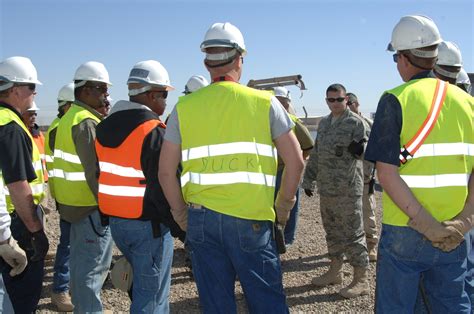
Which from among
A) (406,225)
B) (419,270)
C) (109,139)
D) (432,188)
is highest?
(109,139)

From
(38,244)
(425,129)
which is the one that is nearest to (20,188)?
(38,244)

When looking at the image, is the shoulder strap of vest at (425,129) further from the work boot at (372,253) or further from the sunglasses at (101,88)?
the work boot at (372,253)

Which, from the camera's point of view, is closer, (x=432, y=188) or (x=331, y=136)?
(x=432, y=188)

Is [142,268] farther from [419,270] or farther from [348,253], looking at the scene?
[348,253]

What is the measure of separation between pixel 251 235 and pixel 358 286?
107 inches

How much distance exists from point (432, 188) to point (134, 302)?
6.76 ft

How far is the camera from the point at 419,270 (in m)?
2.56

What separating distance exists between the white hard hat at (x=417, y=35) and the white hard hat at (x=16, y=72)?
8.34ft

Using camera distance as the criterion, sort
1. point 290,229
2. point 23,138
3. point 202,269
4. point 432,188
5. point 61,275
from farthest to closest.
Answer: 1. point 290,229
2. point 61,275
3. point 23,138
4. point 202,269
5. point 432,188

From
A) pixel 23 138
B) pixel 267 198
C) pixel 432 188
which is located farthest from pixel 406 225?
pixel 23 138

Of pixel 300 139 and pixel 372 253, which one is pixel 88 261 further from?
pixel 372 253

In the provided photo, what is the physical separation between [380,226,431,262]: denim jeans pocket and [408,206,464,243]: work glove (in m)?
0.06

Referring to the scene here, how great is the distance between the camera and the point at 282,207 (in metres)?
2.97

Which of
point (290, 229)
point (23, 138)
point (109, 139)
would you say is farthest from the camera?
point (290, 229)
